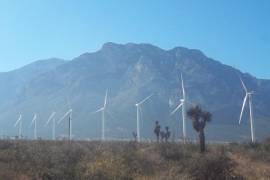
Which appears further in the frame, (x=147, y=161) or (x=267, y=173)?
(x=147, y=161)

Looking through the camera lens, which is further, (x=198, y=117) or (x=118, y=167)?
(x=198, y=117)

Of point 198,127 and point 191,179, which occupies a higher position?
point 198,127

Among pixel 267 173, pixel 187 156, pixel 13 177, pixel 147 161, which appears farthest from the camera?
pixel 187 156

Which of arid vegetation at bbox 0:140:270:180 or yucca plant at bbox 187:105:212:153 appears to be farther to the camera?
yucca plant at bbox 187:105:212:153

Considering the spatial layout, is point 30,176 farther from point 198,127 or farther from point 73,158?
point 198,127

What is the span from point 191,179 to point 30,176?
9.36 meters

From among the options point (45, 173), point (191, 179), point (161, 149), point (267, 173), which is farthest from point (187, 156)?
point (45, 173)

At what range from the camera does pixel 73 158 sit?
37.2 metres

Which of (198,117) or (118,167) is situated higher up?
(198,117)

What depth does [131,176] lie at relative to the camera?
3020 centimetres

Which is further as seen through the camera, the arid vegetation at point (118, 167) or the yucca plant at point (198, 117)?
the yucca plant at point (198, 117)

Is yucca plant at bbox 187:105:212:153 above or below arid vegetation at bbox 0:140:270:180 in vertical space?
above

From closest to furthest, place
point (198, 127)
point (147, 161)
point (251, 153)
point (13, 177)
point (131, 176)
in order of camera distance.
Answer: point (13, 177) < point (131, 176) < point (147, 161) < point (251, 153) < point (198, 127)

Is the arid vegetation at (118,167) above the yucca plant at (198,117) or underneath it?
underneath
